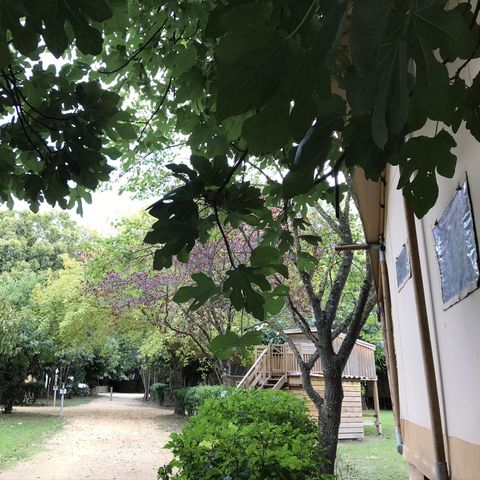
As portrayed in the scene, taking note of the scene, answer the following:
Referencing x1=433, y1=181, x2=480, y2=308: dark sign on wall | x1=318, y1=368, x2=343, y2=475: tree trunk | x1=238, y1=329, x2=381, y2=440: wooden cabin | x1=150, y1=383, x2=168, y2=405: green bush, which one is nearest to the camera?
x1=433, y1=181, x2=480, y2=308: dark sign on wall

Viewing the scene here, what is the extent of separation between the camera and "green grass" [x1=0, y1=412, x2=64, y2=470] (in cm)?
1220

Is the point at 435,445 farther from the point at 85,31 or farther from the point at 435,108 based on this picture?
the point at 85,31

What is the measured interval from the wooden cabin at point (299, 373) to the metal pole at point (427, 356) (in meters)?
13.1

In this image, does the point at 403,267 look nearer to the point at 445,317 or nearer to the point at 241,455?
the point at 445,317

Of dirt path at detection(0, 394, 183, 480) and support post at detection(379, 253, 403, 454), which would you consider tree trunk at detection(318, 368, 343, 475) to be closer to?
support post at detection(379, 253, 403, 454)

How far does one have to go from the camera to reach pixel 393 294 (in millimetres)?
5961

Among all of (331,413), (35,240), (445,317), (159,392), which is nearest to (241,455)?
(445,317)

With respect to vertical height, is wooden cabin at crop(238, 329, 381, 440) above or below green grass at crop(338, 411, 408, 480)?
above

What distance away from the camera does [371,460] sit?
40.8 feet

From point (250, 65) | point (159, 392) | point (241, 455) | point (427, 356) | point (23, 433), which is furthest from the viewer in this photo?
point (159, 392)

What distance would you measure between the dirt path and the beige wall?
5.46 m

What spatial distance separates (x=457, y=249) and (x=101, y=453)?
12711mm

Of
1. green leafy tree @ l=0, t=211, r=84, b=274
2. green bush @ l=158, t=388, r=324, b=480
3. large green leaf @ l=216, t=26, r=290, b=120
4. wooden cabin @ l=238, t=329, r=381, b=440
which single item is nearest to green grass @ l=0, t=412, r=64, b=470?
wooden cabin @ l=238, t=329, r=381, b=440

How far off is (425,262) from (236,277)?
93.8 inches
